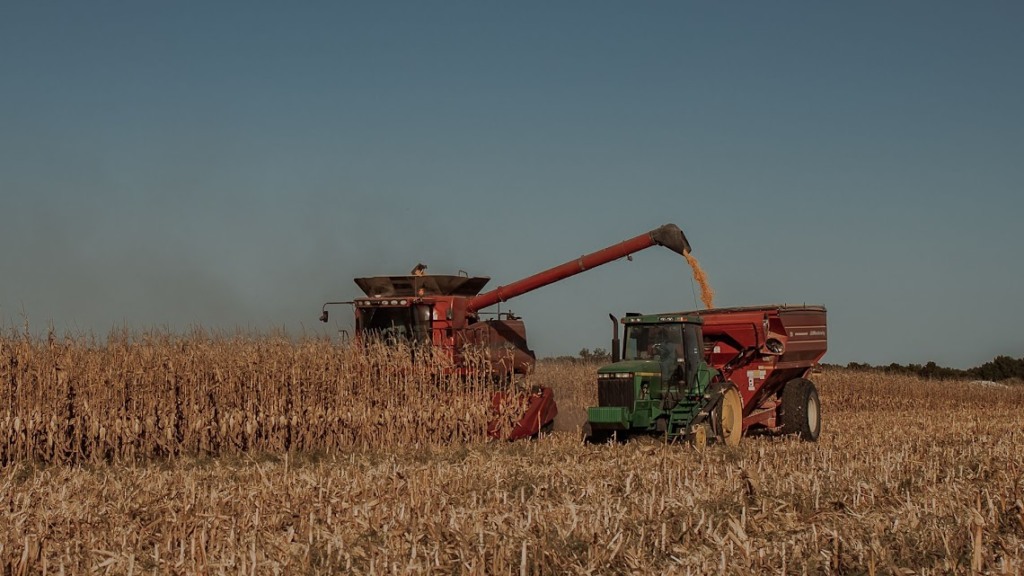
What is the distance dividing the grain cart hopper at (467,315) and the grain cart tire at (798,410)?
8.84 feet

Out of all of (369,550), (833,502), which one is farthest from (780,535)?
(369,550)

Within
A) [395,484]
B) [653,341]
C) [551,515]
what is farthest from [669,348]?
[551,515]

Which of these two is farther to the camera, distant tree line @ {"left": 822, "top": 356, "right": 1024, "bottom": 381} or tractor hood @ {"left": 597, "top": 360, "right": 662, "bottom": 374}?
distant tree line @ {"left": 822, "top": 356, "right": 1024, "bottom": 381}

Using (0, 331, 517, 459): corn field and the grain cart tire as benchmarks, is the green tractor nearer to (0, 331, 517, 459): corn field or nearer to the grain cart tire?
the grain cart tire

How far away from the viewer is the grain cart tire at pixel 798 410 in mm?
15555

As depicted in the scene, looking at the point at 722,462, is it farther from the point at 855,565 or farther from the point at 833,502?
the point at 855,565

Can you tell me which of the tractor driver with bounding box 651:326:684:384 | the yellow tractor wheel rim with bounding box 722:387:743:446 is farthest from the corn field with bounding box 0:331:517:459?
the yellow tractor wheel rim with bounding box 722:387:743:446

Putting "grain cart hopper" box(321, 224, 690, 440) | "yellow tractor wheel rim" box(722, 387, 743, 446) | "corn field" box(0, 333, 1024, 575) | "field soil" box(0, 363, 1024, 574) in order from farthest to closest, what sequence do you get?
"grain cart hopper" box(321, 224, 690, 440) → "yellow tractor wheel rim" box(722, 387, 743, 446) → "corn field" box(0, 333, 1024, 575) → "field soil" box(0, 363, 1024, 574)

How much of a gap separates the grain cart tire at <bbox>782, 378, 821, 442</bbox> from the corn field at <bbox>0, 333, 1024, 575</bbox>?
0.60m

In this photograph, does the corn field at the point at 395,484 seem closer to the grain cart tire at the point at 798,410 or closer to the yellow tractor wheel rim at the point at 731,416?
the yellow tractor wheel rim at the point at 731,416

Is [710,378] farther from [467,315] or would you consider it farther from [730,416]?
[467,315]

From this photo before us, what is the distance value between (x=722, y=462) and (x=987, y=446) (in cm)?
440

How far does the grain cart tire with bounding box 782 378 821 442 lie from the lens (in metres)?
15.6

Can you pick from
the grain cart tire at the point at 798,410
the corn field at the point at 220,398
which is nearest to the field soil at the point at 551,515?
the corn field at the point at 220,398
